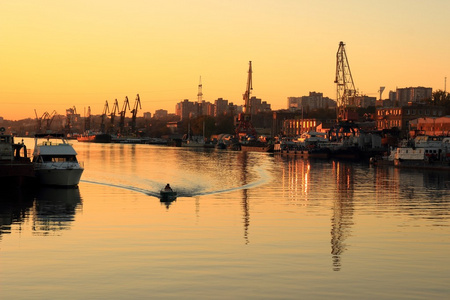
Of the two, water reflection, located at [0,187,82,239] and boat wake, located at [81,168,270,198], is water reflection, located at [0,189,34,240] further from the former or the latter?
boat wake, located at [81,168,270,198]

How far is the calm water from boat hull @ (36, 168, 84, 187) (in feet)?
5.87

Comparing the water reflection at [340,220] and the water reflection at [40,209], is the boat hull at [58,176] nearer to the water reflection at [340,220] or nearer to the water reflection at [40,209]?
the water reflection at [40,209]

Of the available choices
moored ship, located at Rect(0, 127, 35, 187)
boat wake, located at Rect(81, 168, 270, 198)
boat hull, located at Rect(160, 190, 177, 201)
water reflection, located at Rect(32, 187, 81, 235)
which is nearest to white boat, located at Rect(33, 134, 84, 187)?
water reflection, located at Rect(32, 187, 81, 235)

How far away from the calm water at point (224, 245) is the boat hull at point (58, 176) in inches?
70.4

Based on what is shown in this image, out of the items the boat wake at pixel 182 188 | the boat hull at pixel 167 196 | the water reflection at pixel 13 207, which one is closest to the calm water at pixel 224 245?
the water reflection at pixel 13 207

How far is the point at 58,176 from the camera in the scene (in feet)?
253

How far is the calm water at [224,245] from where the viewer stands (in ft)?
96.4

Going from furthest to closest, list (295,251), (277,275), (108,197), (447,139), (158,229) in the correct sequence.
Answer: (447,139) → (108,197) → (158,229) → (295,251) → (277,275)

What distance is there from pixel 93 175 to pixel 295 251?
7057 cm

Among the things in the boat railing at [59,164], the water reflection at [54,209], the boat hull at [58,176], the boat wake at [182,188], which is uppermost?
the boat railing at [59,164]

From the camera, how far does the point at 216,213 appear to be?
56.6 m

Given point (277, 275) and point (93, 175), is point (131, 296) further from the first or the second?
point (93, 175)

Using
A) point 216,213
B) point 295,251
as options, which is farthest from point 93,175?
point 295,251

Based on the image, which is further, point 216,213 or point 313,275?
point 216,213
